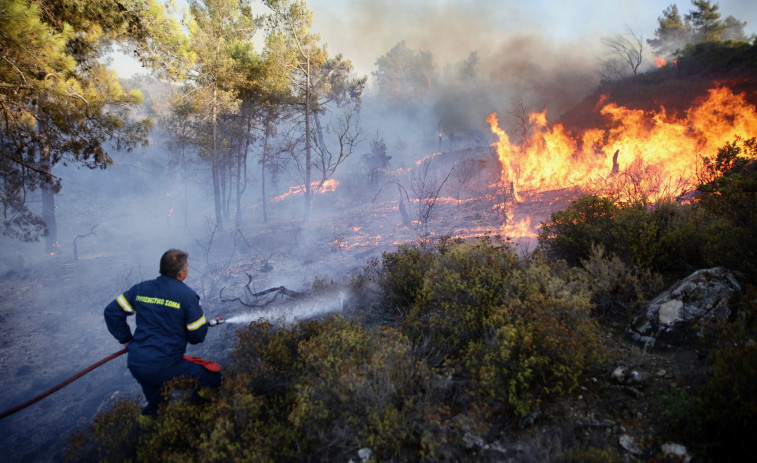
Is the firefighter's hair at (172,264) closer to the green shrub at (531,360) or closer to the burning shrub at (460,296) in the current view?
the burning shrub at (460,296)

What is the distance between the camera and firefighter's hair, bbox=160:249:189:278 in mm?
3848

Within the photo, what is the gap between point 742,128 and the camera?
445 inches

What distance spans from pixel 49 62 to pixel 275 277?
704 cm

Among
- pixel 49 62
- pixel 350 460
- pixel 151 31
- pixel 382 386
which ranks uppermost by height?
pixel 151 31

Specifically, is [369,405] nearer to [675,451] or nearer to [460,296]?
[460,296]

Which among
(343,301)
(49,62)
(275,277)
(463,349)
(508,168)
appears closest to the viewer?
(463,349)

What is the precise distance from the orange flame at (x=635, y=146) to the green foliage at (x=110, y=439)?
42.0ft

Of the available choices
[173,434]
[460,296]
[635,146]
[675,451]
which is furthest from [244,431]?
[635,146]

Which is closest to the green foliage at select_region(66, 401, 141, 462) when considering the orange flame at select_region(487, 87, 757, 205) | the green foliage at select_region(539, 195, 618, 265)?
the green foliage at select_region(539, 195, 618, 265)

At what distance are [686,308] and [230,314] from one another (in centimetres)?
784

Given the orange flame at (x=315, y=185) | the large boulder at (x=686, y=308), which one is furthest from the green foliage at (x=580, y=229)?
the orange flame at (x=315, y=185)

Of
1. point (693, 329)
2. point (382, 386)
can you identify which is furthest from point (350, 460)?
point (693, 329)

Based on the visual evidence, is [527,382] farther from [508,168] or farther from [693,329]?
[508,168]

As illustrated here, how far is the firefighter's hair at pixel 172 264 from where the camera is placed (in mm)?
3848
